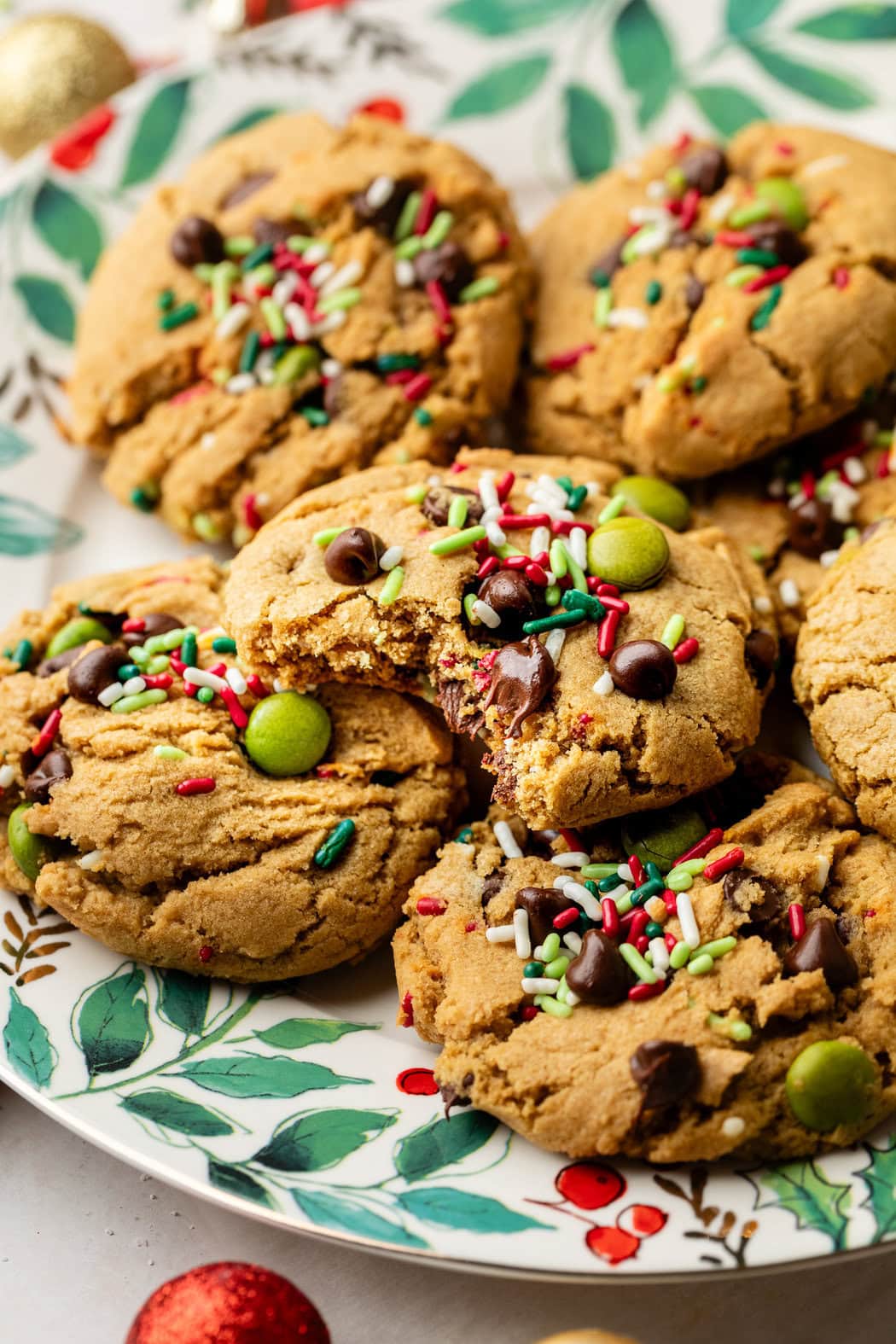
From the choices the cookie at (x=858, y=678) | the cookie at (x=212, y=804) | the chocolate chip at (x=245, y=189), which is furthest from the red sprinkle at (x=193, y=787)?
the chocolate chip at (x=245, y=189)

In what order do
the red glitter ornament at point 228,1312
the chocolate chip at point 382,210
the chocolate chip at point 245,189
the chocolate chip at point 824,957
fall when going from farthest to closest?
the chocolate chip at point 245,189, the chocolate chip at point 382,210, the chocolate chip at point 824,957, the red glitter ornament at point 228,1312

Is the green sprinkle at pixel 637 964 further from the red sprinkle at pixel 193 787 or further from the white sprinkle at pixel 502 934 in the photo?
the red sprinkle at pixel 193 787

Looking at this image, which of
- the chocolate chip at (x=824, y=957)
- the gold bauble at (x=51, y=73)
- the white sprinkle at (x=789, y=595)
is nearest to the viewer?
the chocolate chip at (x=824, y=957)

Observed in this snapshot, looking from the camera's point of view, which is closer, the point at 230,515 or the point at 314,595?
the point at 314,595

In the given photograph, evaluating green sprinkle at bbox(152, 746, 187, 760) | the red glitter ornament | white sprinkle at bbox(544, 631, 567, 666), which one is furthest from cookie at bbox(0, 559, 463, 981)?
the red glitter ornament

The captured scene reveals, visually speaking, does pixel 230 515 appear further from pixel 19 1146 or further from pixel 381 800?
pixel 19 1146

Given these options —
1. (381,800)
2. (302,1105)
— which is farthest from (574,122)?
(302,1105)
